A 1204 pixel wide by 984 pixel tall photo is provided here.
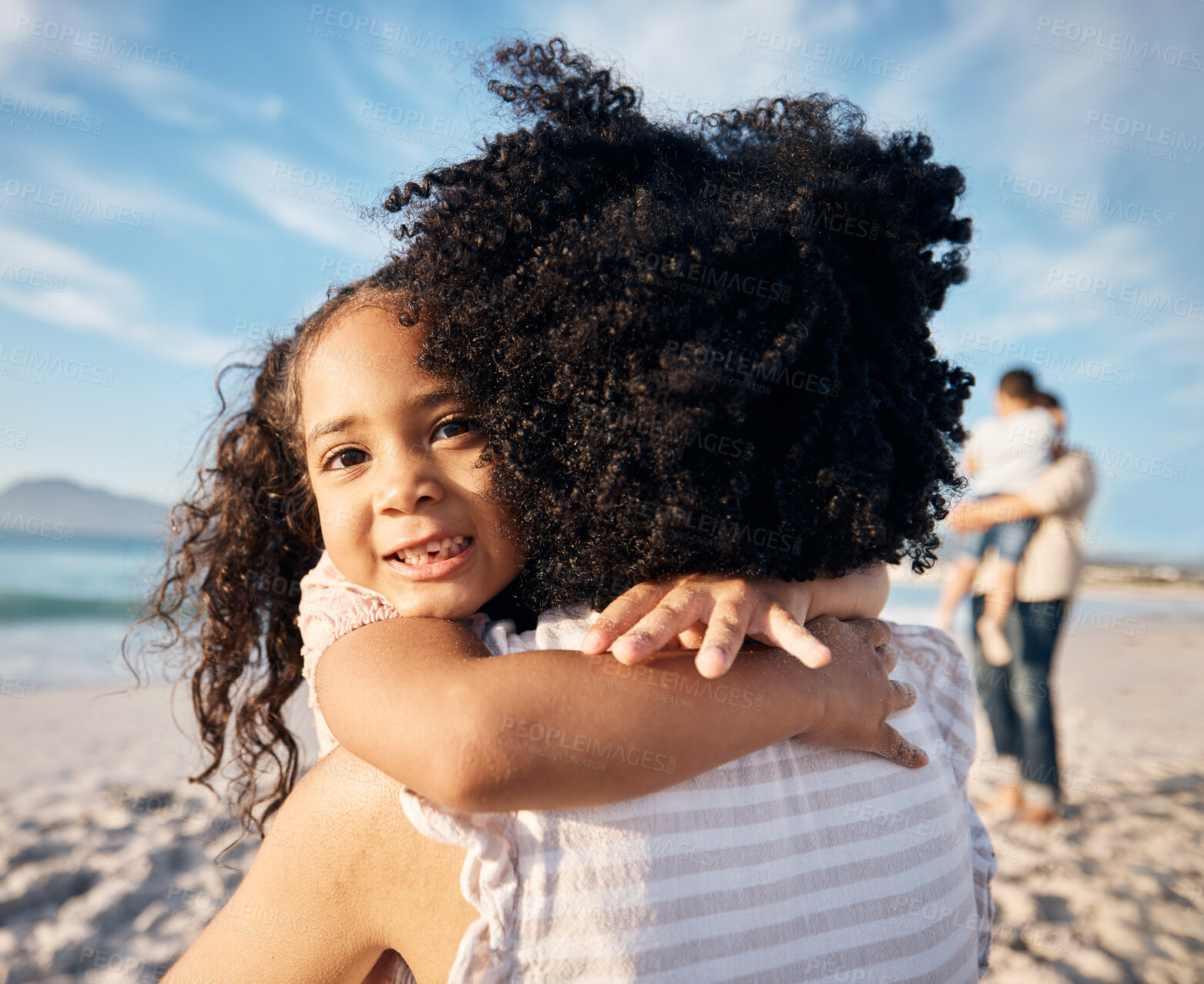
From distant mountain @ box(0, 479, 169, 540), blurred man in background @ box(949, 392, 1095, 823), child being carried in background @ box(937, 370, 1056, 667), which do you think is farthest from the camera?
distant mountain @ box(0, 479, 169, 540)

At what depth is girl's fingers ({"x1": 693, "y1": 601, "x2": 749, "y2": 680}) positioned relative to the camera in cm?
113

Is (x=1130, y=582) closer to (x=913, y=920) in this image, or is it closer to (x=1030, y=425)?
(x=1030, y=425)

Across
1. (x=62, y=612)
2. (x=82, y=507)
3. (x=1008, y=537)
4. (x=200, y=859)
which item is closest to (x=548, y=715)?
(x=200, y=859)

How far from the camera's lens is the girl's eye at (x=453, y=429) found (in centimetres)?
150

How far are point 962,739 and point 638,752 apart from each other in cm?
102

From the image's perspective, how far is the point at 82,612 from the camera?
17.5 m

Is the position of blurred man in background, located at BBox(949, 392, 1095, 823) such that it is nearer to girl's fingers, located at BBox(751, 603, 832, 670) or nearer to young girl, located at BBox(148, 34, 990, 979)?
young girl, located at BBox(148, 34, 990, 979)

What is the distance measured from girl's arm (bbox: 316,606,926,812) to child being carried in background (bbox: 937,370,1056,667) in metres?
5.17

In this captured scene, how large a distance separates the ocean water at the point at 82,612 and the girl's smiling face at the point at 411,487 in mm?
2119

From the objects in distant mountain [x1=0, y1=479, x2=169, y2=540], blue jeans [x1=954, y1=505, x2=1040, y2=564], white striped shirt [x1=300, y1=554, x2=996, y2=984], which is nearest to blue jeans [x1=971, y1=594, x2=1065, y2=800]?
blue jeans [x1=954, y1=505, x2=1040, y2=564]

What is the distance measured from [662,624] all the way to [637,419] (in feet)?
1.15

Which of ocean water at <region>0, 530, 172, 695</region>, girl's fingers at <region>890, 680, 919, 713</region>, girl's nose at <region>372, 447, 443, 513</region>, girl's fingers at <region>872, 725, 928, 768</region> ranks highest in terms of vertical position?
girl's nose at <region>372, 447, 443, 513</region>

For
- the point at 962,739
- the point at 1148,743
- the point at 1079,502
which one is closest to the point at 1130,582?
the point at 1148,743

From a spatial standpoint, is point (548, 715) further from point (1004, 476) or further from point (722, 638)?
point (1004, 476)
